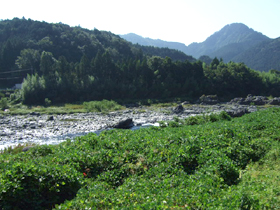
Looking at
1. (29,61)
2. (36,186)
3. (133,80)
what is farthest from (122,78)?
(36,186)

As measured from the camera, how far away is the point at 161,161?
39.8 feet

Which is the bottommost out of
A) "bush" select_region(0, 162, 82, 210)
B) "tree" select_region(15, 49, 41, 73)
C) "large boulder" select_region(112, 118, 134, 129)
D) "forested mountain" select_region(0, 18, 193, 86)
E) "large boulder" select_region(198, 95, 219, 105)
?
"large boulder" select_region(198, 95, 219, 105)

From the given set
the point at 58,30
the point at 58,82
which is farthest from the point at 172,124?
the point at 58,30

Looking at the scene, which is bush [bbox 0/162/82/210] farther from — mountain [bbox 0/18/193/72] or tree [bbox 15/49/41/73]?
mountain [bbox 0/18/193/72]

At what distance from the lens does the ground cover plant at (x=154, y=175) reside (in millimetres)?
7844

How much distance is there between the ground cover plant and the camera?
7844mm

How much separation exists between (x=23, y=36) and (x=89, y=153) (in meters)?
165

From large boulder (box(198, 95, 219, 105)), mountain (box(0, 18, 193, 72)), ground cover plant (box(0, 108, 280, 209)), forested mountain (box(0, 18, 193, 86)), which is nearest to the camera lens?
ground cover plant (box(0, 108, 280, 209))

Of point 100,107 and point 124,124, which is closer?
point 124,124

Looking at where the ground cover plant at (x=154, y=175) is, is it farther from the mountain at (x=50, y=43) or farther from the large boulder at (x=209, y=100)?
the mountain at (x=50, y=43)

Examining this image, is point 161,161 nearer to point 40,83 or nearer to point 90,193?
point 90,193

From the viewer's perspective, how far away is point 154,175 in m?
10.7

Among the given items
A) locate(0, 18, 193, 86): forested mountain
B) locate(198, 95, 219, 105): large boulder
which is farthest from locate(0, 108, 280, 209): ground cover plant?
locate(0, 18, 193, 86): forested mountain

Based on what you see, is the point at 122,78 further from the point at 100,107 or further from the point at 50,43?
the point at 50,43
